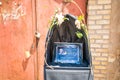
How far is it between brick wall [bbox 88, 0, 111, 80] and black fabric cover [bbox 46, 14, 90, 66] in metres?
0.38

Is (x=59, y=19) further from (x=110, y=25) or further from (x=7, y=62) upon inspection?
(x=7, y=62)

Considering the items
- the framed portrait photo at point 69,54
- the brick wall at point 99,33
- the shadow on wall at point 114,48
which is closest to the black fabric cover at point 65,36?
the framed portrait photo at point 69,54

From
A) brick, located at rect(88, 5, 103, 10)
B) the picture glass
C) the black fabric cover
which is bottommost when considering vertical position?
the picture glass

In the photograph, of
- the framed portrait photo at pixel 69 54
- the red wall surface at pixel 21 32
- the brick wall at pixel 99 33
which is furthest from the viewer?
the red wall surface at pixel 21 32

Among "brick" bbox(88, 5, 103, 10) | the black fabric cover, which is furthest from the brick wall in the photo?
the black fabric cover

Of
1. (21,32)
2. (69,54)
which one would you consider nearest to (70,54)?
(69,54)

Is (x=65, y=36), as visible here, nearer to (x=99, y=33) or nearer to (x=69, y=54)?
(x=69, y=54)

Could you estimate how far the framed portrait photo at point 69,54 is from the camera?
110 inches

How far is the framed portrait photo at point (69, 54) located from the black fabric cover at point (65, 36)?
75mm

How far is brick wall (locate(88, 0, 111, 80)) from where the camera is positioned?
316 centimetres

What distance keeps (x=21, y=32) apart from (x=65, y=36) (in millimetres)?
986

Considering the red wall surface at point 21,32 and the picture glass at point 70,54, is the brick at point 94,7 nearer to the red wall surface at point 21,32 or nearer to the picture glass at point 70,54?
the red wall surface at point 21,32

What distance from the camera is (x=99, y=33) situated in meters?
3.20

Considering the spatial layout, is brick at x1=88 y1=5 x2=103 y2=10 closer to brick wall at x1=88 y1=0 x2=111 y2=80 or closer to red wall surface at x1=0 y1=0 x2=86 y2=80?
brick wall at x1=88 y1=0 x2=111 y2=80
